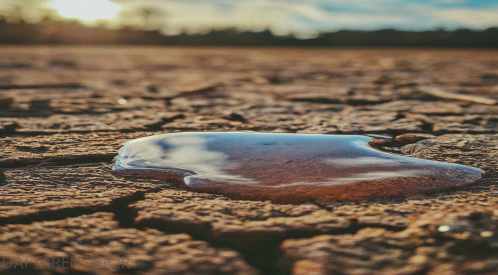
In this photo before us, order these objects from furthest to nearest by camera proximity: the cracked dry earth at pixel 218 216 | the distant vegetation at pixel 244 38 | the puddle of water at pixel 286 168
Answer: the distant vegetation at pixel 244 38, the puddle of water at pixel 286 168, the cracked dry earth at pixel 218 216

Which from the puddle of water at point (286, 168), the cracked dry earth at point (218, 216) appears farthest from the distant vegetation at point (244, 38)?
the puddle of water at point (286, 168)

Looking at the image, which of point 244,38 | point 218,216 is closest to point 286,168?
point 218,216

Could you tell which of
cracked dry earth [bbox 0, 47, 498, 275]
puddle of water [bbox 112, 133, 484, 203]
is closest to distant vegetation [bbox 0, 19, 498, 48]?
cracked dry earth [bbox 0, 47, 498, 275]

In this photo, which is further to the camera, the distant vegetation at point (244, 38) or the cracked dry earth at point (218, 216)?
the distant vegetation at point (244, 38)

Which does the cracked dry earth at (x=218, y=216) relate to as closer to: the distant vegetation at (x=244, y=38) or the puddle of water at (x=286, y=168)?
the puddle of water at (x=286, y=168)

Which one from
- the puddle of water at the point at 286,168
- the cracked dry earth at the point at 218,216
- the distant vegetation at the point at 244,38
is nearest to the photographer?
the cracked dry earth at the point at 218,216

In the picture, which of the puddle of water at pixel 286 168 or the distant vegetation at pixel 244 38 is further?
the distant vegetation at pixel 244 38

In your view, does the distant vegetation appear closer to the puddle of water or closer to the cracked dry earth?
the cracked dry earth

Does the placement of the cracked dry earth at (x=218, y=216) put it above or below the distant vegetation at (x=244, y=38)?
below

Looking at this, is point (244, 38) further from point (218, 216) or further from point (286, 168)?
point (218, 216)

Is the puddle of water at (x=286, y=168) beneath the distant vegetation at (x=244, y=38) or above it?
beneath
